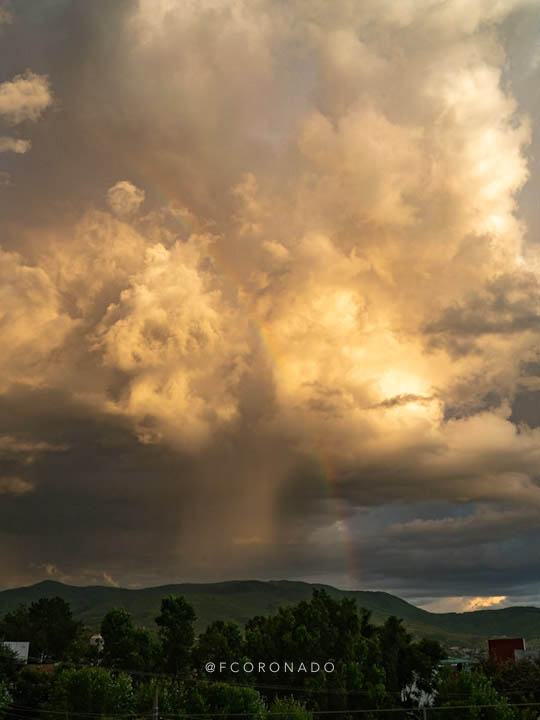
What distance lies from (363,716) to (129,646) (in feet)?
121

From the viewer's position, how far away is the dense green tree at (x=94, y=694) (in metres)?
91.0

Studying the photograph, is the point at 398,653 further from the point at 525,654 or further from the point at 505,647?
the point at 505,647

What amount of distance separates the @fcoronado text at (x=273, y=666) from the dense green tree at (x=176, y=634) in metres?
4.74

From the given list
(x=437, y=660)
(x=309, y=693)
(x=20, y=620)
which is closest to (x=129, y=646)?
(x=309, y=693)

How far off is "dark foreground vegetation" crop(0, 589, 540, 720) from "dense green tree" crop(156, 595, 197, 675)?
0.16 metres

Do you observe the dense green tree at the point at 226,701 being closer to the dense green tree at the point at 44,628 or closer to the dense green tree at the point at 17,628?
the dense green tree at the point at 44,628

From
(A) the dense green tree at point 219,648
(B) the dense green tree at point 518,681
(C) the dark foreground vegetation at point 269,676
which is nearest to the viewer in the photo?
(C) the dark foreground vegetation at point 269,676

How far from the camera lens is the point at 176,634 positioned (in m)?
117

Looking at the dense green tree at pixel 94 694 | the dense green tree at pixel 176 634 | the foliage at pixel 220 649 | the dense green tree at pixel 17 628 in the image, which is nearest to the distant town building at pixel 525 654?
the foliage at pixel 220 649

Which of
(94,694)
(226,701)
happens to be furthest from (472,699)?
(94,694)

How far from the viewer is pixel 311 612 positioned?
119562 millimetres

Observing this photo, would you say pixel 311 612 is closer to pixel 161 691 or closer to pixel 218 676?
pixel 218 676

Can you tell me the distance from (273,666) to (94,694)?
32.2 metres

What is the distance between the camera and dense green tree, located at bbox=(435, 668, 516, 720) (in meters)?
90.5
